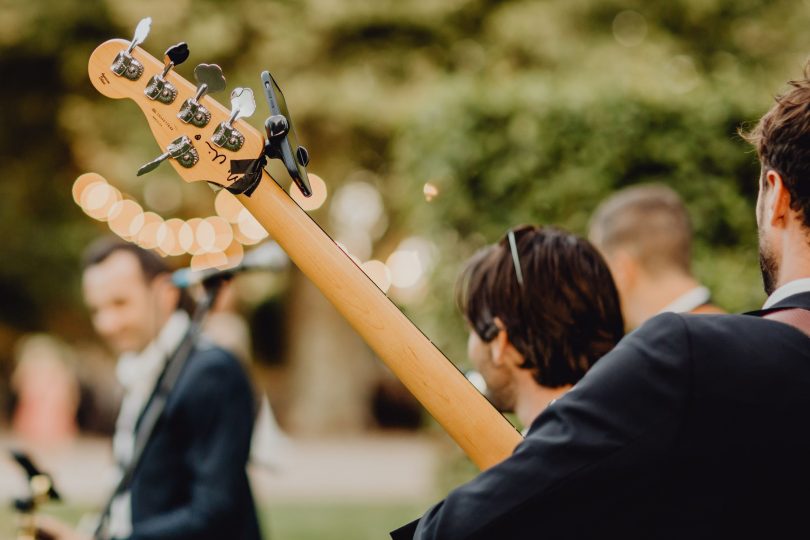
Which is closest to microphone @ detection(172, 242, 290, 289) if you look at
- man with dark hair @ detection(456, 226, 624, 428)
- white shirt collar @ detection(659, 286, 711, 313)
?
man with dark hair @ detection(456, 226, 624, 428)

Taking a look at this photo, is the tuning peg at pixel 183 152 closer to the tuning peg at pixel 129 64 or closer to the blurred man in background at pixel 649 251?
the tuning peg at pixel 129 64

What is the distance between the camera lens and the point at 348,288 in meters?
1.80

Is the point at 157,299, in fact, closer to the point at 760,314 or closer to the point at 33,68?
the point at 760,314

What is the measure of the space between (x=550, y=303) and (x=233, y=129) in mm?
856

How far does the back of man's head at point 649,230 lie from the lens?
404 cm

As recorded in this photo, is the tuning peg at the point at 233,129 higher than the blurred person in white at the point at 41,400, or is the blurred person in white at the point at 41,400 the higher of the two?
the tuning peg at the point at 233,129

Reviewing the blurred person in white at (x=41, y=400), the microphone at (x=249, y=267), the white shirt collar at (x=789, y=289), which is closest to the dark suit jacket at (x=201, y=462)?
the microphone at (x=249, y=267)

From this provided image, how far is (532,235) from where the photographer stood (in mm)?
2270

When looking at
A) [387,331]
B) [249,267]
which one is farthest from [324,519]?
[387,331]

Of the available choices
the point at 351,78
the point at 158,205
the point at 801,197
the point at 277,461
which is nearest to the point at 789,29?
the point at 351,78

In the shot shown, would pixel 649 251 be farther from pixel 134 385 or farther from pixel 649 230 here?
pixel 134 385

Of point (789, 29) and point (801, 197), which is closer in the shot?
point (801, 197)

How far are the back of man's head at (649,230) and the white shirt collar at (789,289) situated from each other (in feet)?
8.36

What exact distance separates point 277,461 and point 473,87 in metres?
3.02
